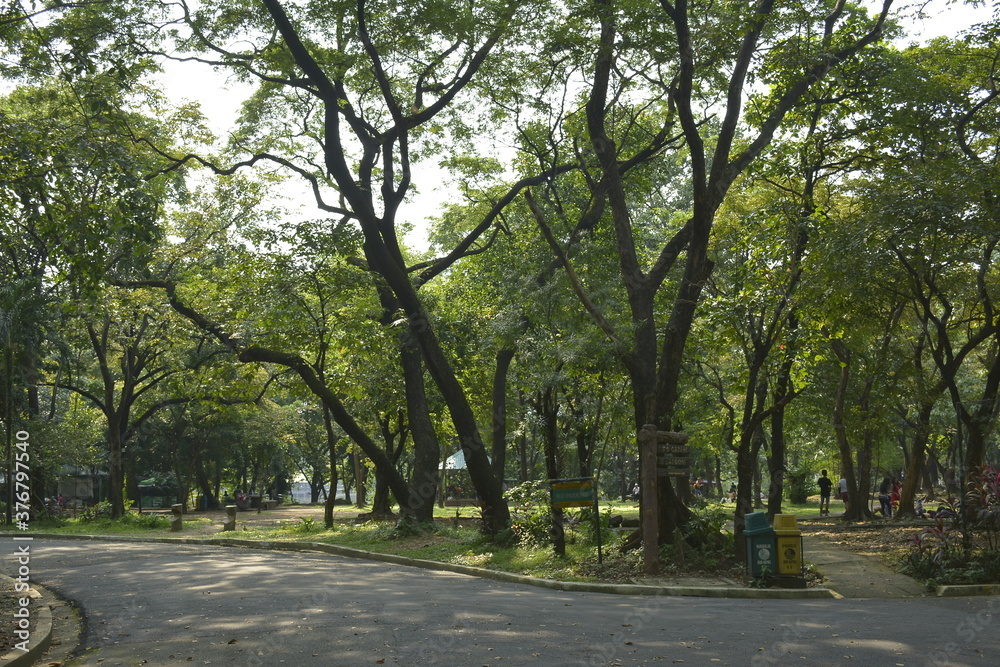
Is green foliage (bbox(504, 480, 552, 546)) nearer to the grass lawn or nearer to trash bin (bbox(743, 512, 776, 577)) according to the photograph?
the grass lawn

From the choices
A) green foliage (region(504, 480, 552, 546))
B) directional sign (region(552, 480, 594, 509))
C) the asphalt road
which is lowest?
the asphalt road

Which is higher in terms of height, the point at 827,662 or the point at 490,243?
the point at 490,243

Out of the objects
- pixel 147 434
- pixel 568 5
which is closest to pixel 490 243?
pixel 568 5

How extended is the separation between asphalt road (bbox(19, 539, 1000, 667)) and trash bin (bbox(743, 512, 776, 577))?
3.76ft

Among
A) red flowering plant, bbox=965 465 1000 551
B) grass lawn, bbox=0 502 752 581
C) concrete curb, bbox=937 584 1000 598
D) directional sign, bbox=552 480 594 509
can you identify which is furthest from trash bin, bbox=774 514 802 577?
directional sign, bbox=552 480 594 509

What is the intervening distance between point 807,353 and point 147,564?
12.3 m

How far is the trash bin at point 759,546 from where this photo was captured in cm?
1270

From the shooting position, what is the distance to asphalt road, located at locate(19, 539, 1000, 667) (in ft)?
23.0

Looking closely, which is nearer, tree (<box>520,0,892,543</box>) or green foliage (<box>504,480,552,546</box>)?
tree (<box>520,0,892,543</box>)

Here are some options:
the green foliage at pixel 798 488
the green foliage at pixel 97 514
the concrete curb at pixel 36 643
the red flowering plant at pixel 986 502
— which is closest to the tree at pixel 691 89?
the red flowering plant at pixel 986 502

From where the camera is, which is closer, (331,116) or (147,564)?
(147,564)

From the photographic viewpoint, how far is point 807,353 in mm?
15719

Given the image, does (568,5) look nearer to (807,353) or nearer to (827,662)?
(807,353)

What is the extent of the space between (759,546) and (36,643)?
9489mm
